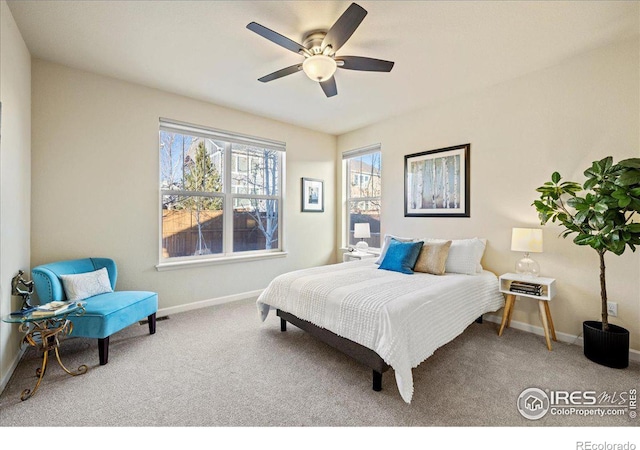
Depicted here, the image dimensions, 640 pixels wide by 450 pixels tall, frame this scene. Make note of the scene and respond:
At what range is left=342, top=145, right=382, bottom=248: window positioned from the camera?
4.64 meters

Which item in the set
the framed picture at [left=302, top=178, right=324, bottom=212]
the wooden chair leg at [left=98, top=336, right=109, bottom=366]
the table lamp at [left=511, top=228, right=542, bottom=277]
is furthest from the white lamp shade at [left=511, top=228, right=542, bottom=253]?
the wooden chair leg at [left=98, top=336, right=109, bottom=366]

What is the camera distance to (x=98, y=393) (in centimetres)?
192

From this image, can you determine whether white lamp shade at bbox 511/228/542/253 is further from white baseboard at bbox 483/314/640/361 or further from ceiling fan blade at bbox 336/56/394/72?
ceiling fan blade at bbox 336/56/394/72

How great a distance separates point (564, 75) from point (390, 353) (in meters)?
3.12

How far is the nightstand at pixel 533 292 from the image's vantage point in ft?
8.58

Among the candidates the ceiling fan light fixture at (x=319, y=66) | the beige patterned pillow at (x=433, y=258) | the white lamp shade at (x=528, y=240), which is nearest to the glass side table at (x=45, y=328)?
the ceiling fan light fixture at (x=319, y=66)

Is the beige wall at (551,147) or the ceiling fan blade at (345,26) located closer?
the ceiling fan blade at (345,26)

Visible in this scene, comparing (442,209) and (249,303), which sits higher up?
(442,209)

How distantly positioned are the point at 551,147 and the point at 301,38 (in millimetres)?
2630

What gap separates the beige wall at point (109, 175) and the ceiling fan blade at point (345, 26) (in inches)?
91.8

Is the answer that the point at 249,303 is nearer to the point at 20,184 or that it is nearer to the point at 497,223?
the point at 20,184

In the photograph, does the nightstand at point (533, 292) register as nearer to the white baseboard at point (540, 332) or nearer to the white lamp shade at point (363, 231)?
the white baseboard at point (540, 332)

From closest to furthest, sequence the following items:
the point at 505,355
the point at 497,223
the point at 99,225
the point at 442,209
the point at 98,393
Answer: the point at 98,393, the point at 505,355, the point at 99,225, the point at 497,223, the point at 442,209
